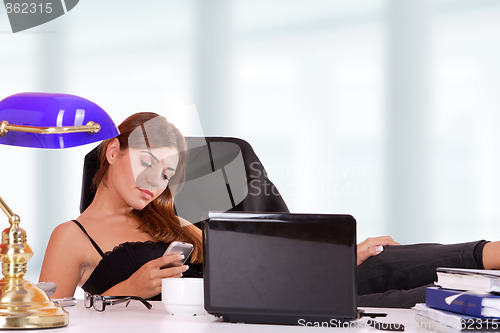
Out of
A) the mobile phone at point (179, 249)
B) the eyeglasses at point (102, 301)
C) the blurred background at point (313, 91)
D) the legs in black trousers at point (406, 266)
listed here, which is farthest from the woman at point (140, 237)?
the blurred background at point (313, 91)

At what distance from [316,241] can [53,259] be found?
1.18 metres

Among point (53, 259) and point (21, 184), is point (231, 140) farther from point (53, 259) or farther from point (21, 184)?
point (21, 184)

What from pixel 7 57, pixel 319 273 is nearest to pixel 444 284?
pixel 319 273

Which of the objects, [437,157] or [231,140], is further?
[437,157]

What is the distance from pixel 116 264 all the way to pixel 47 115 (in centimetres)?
98

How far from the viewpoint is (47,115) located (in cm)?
94

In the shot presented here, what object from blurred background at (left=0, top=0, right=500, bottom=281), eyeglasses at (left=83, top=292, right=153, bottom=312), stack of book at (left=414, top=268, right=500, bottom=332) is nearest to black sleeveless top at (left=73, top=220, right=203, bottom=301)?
eyeglasses at (left=83, top=292, right=153, bottom=312)

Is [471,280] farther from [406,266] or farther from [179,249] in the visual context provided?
[406,266]

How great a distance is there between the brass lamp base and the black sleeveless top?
0.96 meters

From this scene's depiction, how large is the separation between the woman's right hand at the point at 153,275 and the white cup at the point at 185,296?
7.0 inches

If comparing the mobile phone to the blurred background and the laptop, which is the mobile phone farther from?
the blurred background

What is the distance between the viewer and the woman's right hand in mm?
1216

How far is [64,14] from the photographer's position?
4.60m

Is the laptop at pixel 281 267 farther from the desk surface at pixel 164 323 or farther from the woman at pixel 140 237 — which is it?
the woman at pixel 140 237
